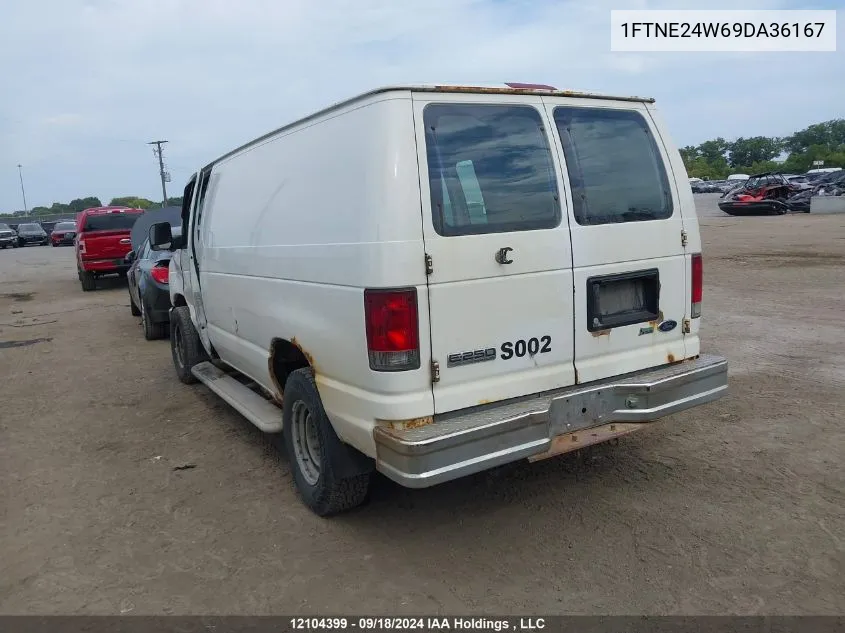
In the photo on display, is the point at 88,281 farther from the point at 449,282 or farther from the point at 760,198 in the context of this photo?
the point at 760,198

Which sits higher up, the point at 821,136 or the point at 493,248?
the point at 821,136

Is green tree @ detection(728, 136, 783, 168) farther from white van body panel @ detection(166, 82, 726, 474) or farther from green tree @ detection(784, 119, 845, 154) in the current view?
white van body panel @ detection(166, 82, 726, 474)

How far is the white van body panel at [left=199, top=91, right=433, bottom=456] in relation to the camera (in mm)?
3217

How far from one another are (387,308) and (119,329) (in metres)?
8.96

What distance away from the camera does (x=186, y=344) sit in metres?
6.87

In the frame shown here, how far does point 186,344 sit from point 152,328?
328 cm

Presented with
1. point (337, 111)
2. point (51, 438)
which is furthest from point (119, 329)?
point (337, 111)

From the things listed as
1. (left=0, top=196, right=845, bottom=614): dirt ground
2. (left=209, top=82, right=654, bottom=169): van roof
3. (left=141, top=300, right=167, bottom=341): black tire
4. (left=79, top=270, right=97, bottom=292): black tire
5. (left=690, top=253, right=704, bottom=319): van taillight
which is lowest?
(left=0, top=196, right=845, bottom=614): dirt ground

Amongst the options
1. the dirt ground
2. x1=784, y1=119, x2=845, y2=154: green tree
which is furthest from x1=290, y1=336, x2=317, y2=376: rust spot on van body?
x1=784, y1=119, x2=845, y2=154: green tree

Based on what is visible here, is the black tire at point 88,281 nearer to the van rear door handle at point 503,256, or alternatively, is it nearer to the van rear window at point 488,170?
the van rear window at point 488,170

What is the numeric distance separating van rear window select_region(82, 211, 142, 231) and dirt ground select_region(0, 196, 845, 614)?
1057cm

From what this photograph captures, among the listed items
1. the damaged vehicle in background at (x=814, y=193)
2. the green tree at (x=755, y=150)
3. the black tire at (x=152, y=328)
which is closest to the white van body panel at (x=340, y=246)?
the black tire at (x=152, y=328)

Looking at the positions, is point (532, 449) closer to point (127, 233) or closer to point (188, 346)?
point (188, 346)
